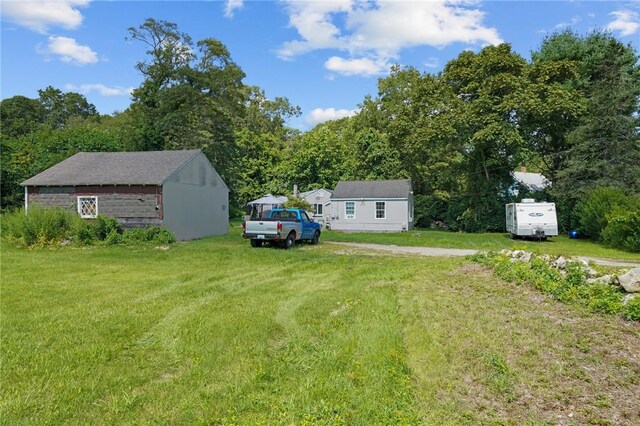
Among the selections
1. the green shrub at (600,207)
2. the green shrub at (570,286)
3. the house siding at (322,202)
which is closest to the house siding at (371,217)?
the house siding at (322,202)

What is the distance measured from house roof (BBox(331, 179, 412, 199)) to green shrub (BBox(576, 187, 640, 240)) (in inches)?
409

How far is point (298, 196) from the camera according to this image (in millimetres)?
35812

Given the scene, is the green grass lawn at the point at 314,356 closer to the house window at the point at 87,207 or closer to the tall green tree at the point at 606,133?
the house window at the point at 87,207

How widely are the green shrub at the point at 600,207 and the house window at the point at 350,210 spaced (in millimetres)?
13705

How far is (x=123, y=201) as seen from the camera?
20422mm

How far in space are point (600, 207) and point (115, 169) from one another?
2525 centimetres

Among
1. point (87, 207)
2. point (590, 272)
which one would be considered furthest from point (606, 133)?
point (87, 207)

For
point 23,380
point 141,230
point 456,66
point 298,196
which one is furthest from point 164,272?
point 456,66

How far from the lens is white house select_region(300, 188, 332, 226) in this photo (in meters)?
33.8

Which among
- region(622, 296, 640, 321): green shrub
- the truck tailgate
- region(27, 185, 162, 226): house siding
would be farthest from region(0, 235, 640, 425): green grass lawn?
region(27, 185, 162, 226): house siding

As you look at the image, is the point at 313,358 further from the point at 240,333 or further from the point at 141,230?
the point at 141,230

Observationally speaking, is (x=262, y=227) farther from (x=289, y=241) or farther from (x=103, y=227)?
(x=103, y=227)

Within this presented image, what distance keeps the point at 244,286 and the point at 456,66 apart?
27.5 m

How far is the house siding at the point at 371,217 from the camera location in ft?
94.3
